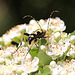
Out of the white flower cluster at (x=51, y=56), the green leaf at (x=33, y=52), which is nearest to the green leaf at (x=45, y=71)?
the white flower cluster at (x=51, y=56)

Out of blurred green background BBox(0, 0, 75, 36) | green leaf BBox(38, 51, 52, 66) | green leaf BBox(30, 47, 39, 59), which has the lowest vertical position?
green leaf BBox(38, 51, 52, 66)

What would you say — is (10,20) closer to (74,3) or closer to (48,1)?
(48,1)

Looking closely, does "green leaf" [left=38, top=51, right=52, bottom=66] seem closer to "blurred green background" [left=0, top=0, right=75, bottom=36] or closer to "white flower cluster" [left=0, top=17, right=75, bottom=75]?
"white flower cluster" [left=0, top=17, right=75, bottom=75]

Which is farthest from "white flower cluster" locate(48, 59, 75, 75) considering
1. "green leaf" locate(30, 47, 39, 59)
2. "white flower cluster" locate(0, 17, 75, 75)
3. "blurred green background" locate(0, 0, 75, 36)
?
"blurred green background" locate(0, 0, 75, 36)

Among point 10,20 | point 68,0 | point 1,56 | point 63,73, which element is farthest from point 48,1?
point 63,73

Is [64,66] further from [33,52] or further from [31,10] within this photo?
[31,10]

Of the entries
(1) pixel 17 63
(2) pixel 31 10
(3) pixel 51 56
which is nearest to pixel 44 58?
(3) pixel 51 56
